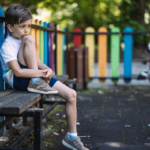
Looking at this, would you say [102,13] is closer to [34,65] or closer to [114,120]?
[114,120]

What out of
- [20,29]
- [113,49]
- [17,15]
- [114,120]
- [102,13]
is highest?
[102,13]

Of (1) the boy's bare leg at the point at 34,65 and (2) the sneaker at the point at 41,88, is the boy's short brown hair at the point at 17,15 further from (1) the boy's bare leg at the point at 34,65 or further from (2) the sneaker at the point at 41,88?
(2) the sneaker at the point at 41,88

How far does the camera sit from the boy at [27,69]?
256 centimetres

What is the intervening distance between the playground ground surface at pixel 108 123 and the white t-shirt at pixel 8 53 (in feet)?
2.68

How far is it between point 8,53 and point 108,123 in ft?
6.13

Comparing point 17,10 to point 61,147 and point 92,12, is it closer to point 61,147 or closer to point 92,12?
point 61,147

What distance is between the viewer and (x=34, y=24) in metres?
4.05

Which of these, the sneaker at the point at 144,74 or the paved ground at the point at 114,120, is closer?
the paved ground at the point at 114,120

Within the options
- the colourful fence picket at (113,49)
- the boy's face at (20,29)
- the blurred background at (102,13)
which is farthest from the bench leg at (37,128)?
the blurred background at (102,13)

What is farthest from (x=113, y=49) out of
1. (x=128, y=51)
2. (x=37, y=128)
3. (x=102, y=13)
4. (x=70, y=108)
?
(x=102, y=13)

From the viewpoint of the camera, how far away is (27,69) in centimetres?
256

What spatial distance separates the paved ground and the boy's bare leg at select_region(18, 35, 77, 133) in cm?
44

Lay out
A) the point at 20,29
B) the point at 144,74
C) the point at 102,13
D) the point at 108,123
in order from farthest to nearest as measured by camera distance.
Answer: the point at 102,13, the point at 144,74, the point at 108,123, the point at 20,29

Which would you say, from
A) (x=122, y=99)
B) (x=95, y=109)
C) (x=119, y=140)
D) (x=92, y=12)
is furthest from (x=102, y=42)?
(x=92, y=12)
